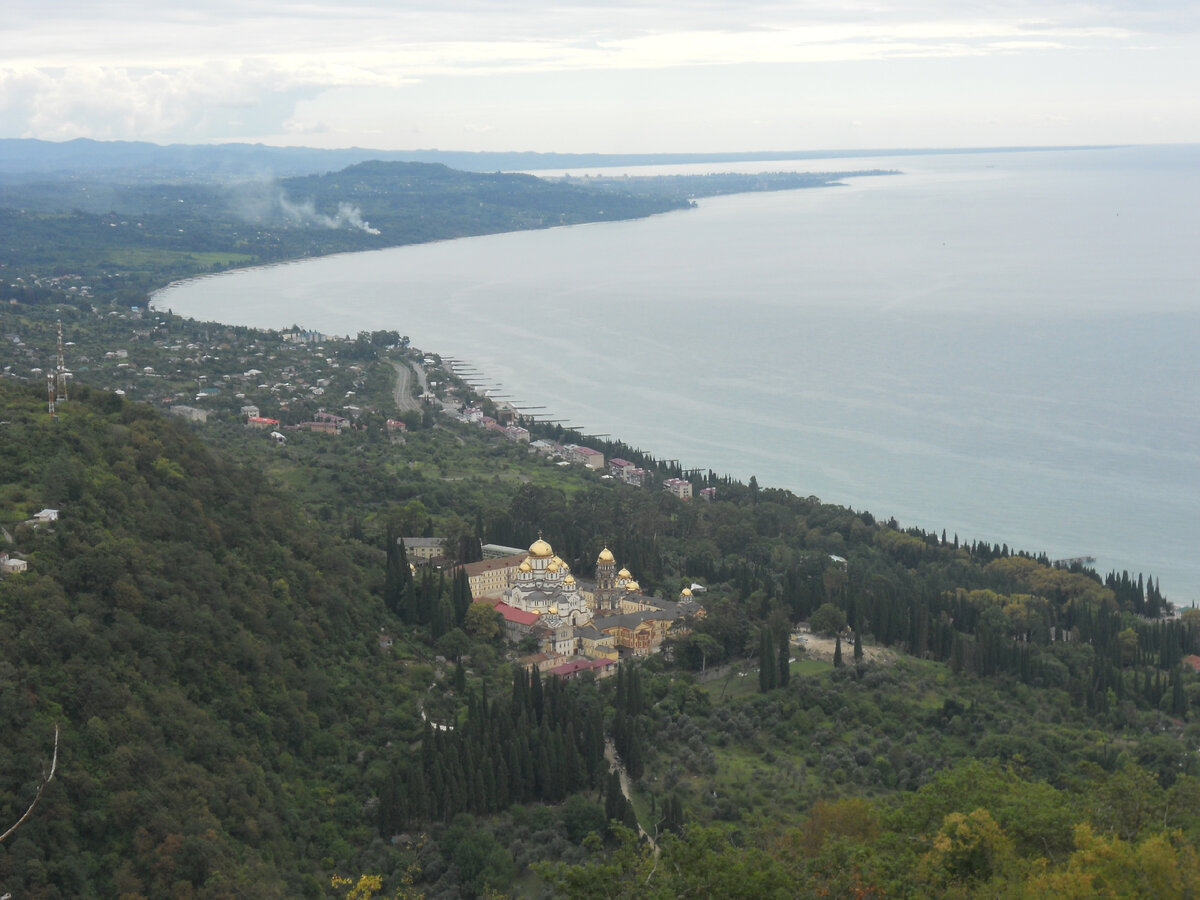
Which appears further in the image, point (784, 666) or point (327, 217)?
point (327, 217)

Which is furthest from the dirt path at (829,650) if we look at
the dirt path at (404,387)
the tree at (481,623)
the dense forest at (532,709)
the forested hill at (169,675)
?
the dirt path at (404,387)

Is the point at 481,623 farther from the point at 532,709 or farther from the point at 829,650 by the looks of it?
the point at 829,650

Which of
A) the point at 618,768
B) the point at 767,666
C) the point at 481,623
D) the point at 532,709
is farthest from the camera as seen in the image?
the point at 481,623

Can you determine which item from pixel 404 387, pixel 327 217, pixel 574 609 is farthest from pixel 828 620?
pixel 327 217

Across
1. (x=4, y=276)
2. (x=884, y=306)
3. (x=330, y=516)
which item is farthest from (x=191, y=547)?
(x=4, y=276)

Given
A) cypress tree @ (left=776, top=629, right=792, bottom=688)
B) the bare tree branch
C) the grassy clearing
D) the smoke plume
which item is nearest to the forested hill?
the bare tree branch

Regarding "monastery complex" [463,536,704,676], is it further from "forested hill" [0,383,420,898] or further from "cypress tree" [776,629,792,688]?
"forested hill" [0,383,420,898]
